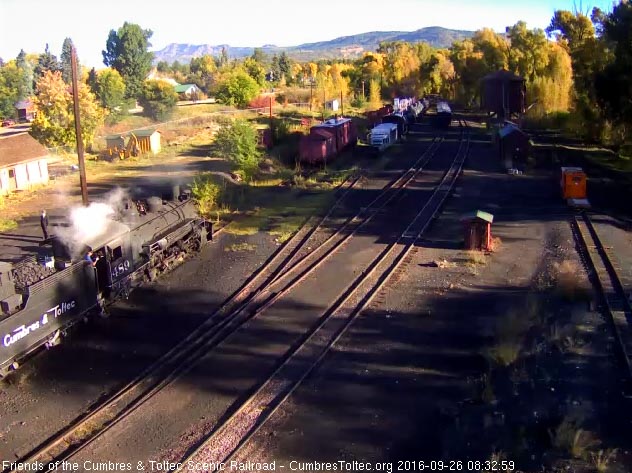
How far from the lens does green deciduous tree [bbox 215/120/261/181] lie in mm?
29375

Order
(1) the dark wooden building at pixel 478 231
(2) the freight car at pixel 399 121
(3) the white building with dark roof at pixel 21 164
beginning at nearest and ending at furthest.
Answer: (1) the dark wooden building at pixel 478 231
(3) the white building with dark roof at pixel 21 164
(2) the freight car at pixel 399 121

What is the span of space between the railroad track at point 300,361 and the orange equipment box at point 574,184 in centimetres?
873

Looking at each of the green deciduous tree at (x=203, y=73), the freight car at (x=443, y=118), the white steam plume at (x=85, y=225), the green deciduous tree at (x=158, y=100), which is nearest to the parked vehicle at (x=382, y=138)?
the freight car at (x=443, y=118)

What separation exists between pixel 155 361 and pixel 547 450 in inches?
298

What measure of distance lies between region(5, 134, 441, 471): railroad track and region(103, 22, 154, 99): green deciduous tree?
7434 cm

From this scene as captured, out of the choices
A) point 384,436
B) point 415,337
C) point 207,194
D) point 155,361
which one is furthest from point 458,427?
point 207,194

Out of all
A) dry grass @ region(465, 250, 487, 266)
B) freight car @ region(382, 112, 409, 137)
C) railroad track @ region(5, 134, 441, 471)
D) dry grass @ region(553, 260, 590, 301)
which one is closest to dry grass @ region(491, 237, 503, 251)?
dry grass @ region(465, 250, 487, 266)

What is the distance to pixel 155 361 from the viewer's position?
1206cm

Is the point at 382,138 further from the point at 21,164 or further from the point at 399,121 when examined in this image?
the point at 21,164

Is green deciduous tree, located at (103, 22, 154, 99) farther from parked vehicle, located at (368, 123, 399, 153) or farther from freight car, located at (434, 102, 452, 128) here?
parked vehicle, located at (368, 123, 399, 153)

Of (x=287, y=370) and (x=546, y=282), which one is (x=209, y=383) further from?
(x=546, y=282)

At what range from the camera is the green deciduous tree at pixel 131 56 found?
88812 mm

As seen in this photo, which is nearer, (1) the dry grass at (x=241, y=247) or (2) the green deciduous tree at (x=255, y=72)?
(1) the dry grass at (x=241, y=247)

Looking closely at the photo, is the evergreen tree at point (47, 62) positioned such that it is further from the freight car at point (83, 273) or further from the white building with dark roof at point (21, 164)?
the freight car at point (83, 273)
